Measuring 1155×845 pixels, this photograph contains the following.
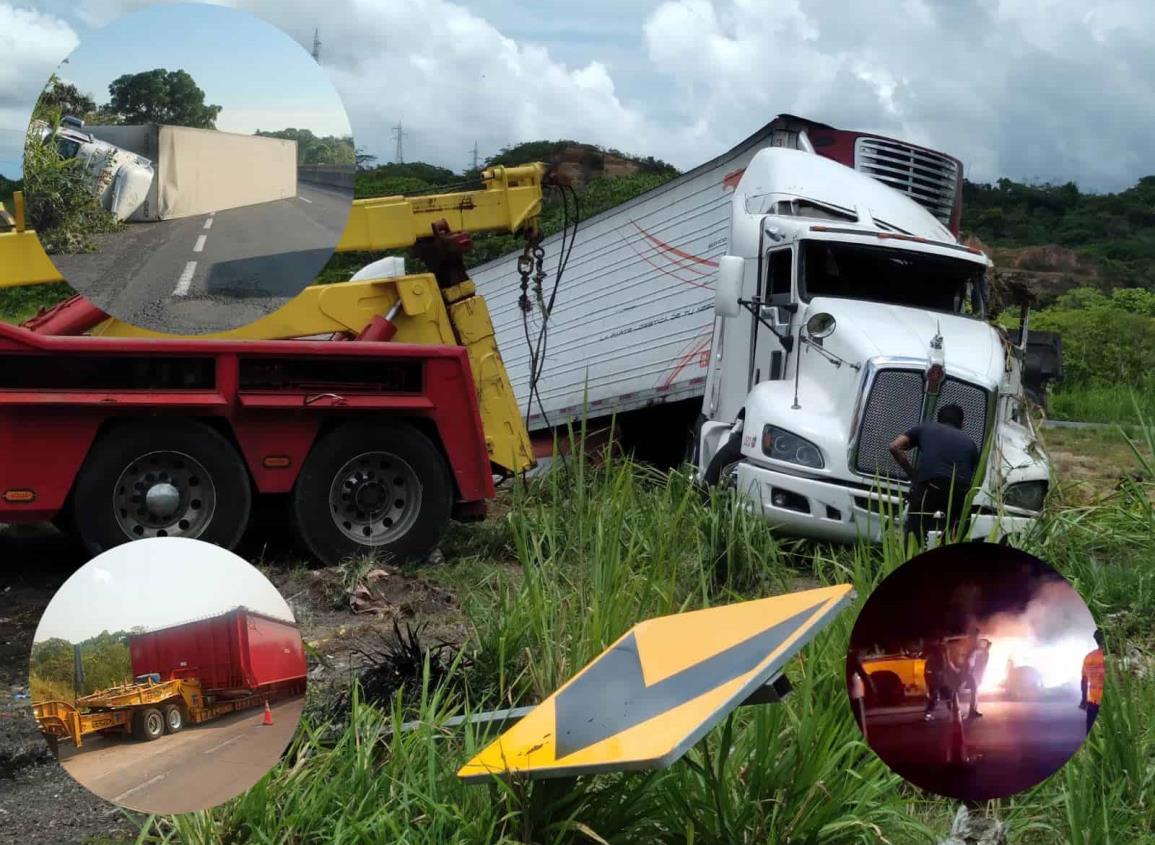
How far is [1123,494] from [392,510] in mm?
4497

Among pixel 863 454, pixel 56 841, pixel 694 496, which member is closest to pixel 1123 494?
pixel 863 454

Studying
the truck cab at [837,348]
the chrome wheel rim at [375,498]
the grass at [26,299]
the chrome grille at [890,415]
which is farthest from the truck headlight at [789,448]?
the grass at [26,299]

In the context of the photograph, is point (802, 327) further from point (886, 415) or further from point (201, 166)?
point (201, 166)

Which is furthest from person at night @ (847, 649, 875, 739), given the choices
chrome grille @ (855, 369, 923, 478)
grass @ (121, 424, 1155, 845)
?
chrome grille @ (855, 369, 923, 478)

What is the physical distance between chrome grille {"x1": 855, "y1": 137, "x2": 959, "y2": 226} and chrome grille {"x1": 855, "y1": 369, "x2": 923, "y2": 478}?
337cm

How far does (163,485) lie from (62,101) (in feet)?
22.8

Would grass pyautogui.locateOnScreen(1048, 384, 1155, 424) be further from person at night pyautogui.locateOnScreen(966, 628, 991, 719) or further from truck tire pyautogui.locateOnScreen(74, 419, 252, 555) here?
person at night pyautogui.locateOnScreen(966, 628, 991, 719)

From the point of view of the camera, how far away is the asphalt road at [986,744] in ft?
3.75

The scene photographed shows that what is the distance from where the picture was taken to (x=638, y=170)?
921 inches

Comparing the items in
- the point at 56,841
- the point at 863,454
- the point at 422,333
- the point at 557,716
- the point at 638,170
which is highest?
the point at 638,170

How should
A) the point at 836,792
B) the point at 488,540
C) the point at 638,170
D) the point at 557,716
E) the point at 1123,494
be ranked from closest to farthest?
the point at 557,716 < the point at 836,792 < the point at 1123,494 < the point at 488,540 < the point at 638,170

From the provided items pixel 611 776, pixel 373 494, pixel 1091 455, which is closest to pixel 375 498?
pixel 373 494

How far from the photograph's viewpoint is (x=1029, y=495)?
8125mm

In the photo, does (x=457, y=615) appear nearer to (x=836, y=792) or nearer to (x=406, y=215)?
(x=406, y=215)
